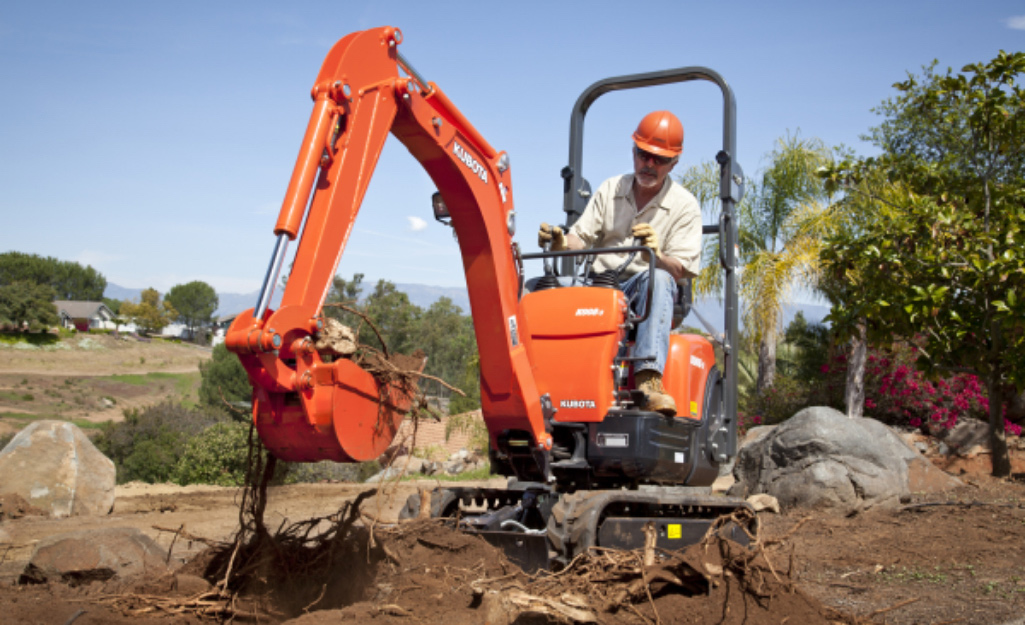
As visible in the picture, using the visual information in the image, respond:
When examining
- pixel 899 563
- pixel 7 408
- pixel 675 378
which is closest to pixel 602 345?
pixel 675 378

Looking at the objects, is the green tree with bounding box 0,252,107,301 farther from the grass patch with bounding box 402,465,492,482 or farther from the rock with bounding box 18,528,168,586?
the rock with bounding box 18,528,168,586

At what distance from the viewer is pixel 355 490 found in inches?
498

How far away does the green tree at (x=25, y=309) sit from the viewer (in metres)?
48.3

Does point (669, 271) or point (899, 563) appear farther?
point (899, 563)

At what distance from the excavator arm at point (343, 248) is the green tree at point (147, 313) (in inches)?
3721

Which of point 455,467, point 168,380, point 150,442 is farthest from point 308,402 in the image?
point 168,380

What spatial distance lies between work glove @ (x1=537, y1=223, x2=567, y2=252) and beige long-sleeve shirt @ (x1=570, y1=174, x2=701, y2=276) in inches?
11.7

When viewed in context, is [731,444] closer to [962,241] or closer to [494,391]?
[494,391]

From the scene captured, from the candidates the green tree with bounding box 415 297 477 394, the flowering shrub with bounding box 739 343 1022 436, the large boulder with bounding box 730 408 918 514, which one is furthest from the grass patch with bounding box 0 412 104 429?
the large boulder with bounding box 730 408 918 514

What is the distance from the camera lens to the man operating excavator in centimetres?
486

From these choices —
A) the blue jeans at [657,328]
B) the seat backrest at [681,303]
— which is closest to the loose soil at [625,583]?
the blue jeans at [657,328]

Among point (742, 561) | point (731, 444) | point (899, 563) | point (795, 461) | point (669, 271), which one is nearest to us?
point (742, 561)

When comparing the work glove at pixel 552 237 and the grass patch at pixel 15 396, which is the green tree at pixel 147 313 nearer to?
the grass patch at pixel 15 396

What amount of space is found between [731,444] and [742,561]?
1.78 metres
